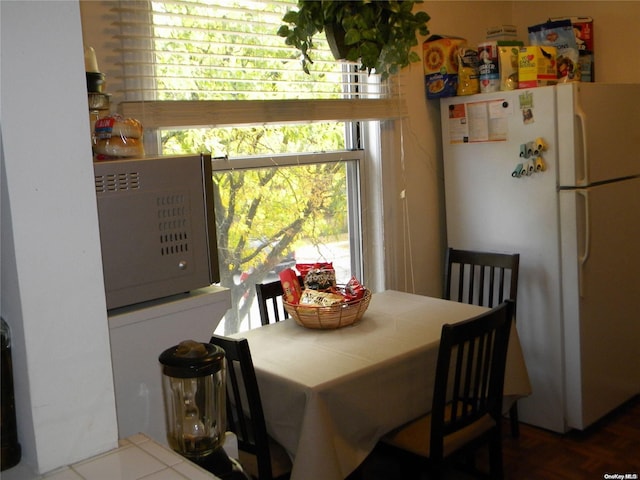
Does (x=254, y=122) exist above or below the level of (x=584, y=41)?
below

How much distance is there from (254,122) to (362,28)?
55 centimetres

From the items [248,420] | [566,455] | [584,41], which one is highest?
[584,41]

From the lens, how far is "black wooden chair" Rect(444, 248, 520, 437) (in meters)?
3.05

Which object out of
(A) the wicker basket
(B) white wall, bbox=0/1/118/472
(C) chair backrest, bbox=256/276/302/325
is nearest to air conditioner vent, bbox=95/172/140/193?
(B) white wall, bbox=0/1/118/472

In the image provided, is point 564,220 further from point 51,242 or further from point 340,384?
point 51,242

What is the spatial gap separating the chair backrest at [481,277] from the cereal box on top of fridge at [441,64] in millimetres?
768

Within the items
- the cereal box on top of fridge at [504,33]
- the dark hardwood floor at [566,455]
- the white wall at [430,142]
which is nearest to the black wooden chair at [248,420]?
the dark hardwood floor at [566,455]

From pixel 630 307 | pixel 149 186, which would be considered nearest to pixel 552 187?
pixel 630 307

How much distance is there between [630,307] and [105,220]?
2.73 meters

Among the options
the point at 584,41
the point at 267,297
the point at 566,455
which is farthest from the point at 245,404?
the point at 584,41

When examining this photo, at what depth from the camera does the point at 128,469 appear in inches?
41.4

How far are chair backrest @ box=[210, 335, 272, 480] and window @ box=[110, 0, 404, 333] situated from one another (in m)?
0.59

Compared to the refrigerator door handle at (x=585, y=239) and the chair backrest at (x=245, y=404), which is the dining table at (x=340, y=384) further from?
the refrigerator door handle at (x=585, y=239)

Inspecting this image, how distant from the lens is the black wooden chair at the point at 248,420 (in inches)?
75.3
